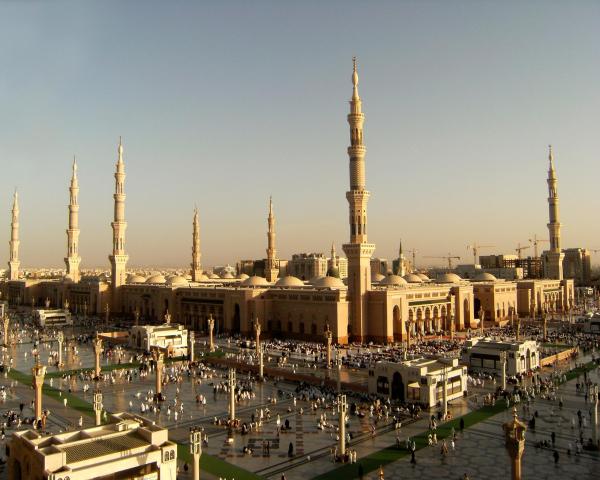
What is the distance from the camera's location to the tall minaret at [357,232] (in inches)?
1849

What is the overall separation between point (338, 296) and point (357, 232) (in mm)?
5832

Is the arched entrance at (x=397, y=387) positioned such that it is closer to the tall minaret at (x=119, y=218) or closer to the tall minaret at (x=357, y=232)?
the tall minaret at (x=357, y=232)

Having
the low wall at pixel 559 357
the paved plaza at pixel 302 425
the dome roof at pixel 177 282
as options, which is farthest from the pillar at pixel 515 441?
the dome roof at pixel 177 282

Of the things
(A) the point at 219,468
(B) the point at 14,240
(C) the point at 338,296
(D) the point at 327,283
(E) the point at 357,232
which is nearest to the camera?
(A) the point at 219,468

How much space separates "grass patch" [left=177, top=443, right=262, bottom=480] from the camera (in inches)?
702

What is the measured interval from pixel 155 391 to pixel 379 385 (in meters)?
12.2

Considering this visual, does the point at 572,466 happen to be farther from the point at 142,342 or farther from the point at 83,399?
the point at 142,342

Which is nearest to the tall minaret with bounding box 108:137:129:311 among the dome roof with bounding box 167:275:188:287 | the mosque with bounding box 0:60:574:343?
the mosque with bounding box 0:60:574:343

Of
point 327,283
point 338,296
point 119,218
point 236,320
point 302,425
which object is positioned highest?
point 119,218

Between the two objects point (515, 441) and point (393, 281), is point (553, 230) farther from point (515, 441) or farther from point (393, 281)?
point (515, 441)

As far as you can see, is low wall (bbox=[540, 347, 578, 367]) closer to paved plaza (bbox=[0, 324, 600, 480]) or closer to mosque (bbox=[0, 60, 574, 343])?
paved plaza (bbox=[0, 324, 600, 480])

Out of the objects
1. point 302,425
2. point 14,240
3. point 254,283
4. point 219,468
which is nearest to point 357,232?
point 254,283

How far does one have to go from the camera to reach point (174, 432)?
22.9 m

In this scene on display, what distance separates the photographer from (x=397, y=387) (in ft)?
90.6
